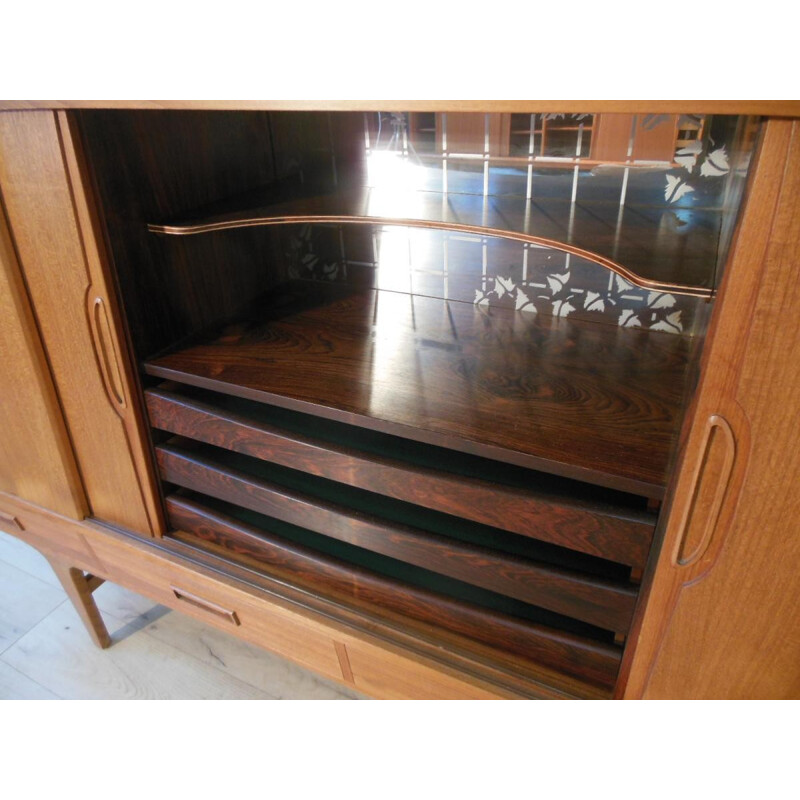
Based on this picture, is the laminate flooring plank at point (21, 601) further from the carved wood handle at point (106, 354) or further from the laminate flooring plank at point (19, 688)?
the carved wood handle at point (106, 354)

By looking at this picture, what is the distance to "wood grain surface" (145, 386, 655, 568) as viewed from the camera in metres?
0.64

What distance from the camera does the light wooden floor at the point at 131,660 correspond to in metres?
1.15

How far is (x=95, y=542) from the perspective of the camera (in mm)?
1045

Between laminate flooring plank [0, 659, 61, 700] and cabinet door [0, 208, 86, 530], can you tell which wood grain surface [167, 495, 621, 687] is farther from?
laminate flooring plank [0, 659, 61, 700]

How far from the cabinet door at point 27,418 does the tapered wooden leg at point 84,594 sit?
17 cm

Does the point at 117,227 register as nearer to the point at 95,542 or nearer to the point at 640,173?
the point at 95,542

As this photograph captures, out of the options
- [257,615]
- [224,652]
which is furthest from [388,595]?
[224,652]

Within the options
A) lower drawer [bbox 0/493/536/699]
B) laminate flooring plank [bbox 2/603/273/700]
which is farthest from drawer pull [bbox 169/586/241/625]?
laminate flooring plank [bbox 2/603/273/700]

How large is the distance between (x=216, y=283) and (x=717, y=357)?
2.44 feet

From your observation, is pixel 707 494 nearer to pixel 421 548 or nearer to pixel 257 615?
pixel 421 548

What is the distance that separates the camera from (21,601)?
1348 mm

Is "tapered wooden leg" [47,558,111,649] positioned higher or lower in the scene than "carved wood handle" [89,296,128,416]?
lower

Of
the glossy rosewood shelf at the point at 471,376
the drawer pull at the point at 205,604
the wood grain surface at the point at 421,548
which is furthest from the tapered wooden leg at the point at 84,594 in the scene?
the glossy rosewood shelf at the point at 471,376

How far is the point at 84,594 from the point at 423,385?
0.83 metres
